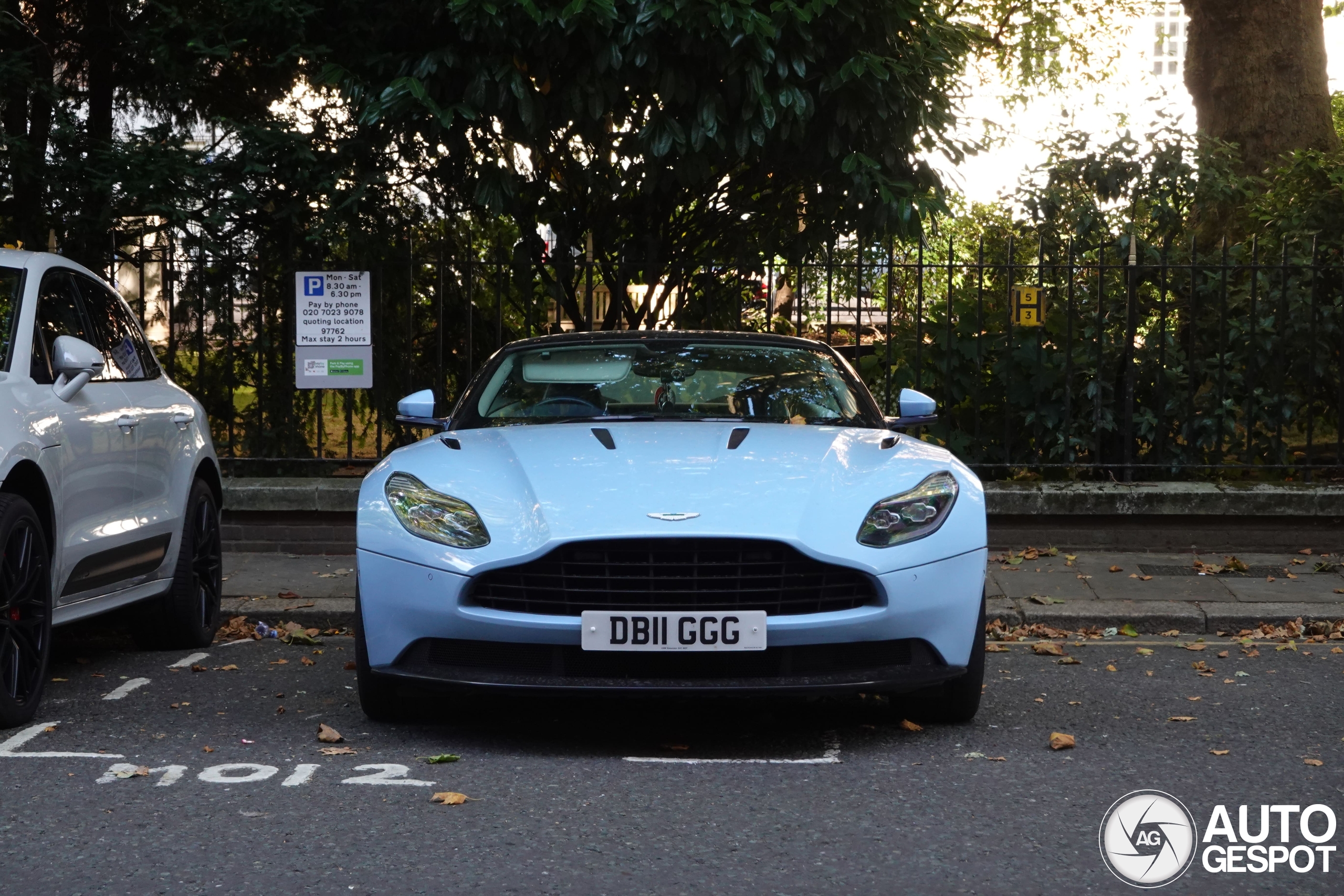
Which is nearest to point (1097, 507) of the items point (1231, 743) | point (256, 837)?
point (1231, 743)

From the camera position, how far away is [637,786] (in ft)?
14.9

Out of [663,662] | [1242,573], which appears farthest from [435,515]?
[1242,573]

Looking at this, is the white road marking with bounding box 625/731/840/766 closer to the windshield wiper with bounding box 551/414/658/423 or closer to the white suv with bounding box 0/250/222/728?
the windshield wiper with bounding box 551/414/658/423

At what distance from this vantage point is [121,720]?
216 inches

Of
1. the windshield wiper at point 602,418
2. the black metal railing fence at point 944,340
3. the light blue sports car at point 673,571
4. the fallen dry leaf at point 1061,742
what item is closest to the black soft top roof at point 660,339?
the windshield wiper at point 602,418

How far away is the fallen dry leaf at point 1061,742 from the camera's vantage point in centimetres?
509

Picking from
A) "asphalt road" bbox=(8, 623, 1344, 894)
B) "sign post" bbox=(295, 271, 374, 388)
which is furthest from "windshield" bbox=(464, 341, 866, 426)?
"sign post" bbox=(295, 271, 374, 388)

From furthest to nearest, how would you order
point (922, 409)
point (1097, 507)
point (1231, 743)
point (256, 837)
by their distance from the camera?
1. point (1097, 507)
2. point (922, 409)
3. point (1231, 743)
4. point (256, 837)

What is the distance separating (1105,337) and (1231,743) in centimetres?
565

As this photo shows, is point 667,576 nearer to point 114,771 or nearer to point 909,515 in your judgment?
point 909,515

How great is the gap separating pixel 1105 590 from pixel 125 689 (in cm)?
487

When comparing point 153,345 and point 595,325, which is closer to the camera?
point 153,345

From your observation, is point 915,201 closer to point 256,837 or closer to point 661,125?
point 661,125

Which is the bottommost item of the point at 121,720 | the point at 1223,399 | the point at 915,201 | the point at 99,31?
the point at 121,720
